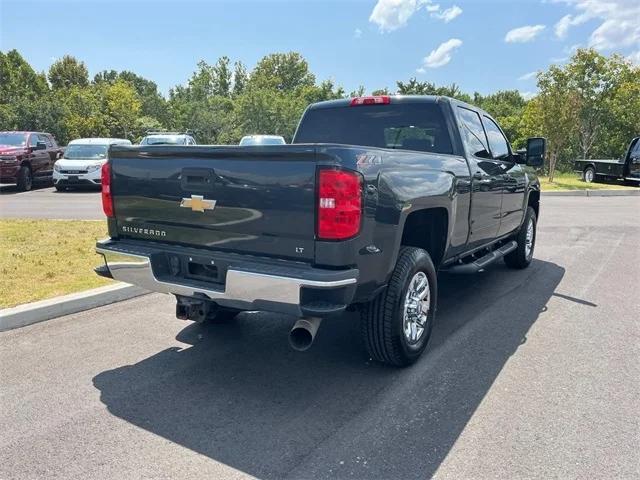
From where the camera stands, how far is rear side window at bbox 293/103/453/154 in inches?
197

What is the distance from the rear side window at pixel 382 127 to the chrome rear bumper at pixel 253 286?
2.36 meters

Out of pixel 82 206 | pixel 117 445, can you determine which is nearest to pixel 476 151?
pixel 117 445

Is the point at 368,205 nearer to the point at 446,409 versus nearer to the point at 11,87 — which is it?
the point at 446,409

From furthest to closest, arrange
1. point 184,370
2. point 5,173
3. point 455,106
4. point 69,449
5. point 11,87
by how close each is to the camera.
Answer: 1. point 11,87
2. point 5,173
3. point 455,106
4. point 184,370
5. point 69,449

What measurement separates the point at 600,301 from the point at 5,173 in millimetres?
16718

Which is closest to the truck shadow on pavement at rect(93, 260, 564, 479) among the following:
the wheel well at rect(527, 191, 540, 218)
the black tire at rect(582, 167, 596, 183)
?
the wheel well at rect(527, 191, 540, 218)

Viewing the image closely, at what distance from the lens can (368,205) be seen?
10.4 feet

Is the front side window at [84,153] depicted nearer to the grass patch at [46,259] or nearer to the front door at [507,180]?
the grass patch at [46,259]

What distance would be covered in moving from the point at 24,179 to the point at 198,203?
15943 mm

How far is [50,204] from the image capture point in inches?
528

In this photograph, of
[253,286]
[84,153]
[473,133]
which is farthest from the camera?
[84,153]

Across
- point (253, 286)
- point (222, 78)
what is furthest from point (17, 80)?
point (253, 286)

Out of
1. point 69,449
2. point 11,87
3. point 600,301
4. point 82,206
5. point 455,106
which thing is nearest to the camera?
point 69,449

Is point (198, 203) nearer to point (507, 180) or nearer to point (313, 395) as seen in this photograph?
point (313, 395)
